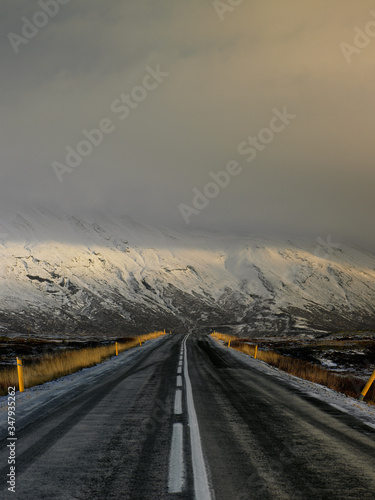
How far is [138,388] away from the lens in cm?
1054

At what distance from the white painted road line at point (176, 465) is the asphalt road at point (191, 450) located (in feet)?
0.04

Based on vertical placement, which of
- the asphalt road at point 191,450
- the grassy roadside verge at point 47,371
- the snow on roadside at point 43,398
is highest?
the asphalt road at point 191,450

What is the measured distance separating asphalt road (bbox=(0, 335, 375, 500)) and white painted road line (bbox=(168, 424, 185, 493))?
1cm

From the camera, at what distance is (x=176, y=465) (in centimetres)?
468

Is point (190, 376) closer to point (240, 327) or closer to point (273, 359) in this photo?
point (273, 359)

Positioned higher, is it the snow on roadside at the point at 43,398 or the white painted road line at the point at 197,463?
the white painted road line at the point at 197,463

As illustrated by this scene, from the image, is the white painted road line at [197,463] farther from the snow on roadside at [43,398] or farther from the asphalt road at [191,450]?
the snow on roadside at [43,398]

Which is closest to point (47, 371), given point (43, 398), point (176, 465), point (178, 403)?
point (43, 398)

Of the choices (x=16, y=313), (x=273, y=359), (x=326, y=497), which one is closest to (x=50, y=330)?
(x=16, y=313)

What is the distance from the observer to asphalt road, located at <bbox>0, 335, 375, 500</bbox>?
4.03 meters

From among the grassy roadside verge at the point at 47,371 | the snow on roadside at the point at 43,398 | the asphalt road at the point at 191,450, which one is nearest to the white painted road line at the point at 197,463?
the asphalt road at the point at 191,450

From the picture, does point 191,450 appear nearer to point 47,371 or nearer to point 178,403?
point 178,403

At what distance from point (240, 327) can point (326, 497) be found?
143 meters

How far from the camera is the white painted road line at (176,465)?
4051 millimetres
